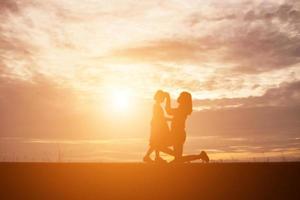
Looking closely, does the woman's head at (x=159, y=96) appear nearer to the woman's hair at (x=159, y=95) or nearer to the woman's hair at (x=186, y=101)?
the woman's hair at (x=159, y=95)

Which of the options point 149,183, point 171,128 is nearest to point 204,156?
point 171,128

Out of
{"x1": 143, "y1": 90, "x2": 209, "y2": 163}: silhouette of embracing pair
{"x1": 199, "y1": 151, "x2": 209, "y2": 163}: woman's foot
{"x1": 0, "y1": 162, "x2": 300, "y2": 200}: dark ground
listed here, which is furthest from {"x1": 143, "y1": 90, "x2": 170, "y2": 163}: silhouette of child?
{"x1": 0, "y1": 162, "x2": 300, "y2": 200}: dark ground

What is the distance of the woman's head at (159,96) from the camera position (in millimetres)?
16391

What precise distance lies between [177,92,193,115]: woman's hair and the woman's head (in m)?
0.59

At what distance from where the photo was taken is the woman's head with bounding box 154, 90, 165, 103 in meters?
16.4

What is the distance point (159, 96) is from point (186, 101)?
0.95 meters

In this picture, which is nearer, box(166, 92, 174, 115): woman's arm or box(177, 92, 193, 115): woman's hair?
box(177, 92, 193, 115): woman's hair

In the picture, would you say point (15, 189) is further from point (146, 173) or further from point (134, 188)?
point (146, 173)

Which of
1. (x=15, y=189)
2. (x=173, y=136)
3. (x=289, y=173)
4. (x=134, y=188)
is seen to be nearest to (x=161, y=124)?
(x=173, y=136)

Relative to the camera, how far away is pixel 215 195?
1039 centimetres

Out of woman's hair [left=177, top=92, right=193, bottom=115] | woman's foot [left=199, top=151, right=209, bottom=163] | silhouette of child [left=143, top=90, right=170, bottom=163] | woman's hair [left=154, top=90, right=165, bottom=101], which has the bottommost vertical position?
woman's foot [left=199, top=151, right=209, bottom=163]

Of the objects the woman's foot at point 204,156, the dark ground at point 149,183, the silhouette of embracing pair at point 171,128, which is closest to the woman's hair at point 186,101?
the silhouette of embracing pair at point 171,128

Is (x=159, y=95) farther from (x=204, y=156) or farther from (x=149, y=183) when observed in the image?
(x=149, y=183)

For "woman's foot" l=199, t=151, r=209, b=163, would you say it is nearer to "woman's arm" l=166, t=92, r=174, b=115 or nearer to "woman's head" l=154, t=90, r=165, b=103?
"woman's arm" l=166, t=92, r=174, b=115
